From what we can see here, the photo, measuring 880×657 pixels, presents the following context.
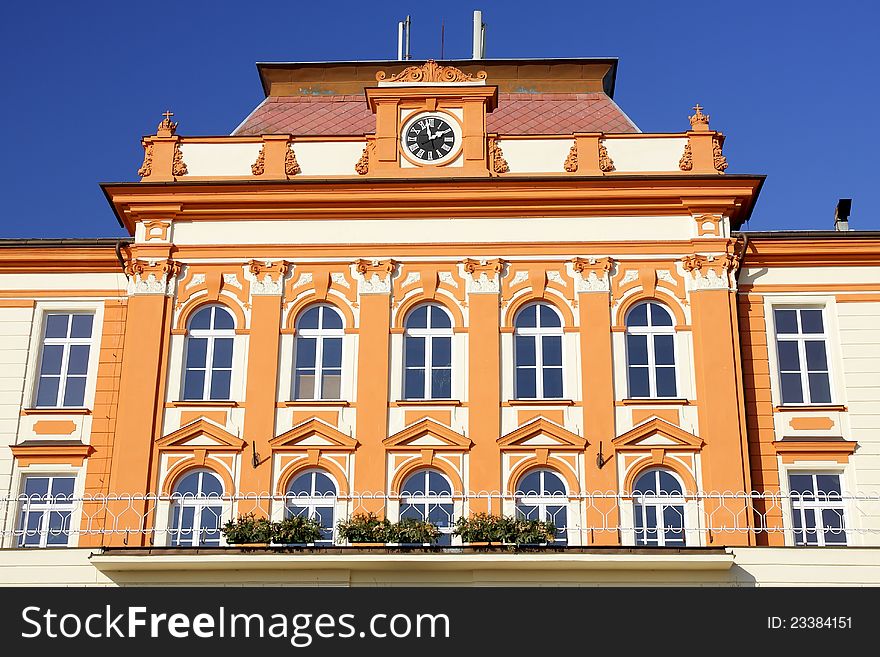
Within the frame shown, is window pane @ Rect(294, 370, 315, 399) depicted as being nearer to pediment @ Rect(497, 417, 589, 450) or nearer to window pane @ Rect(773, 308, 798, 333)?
pediment @ Rect(497, 417, 589, 450)

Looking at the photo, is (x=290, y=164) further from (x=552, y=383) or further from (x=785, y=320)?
(x=785, y=320)

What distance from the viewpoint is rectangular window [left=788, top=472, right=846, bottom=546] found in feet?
97.6

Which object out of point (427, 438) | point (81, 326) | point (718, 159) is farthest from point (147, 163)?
point (718, 159)

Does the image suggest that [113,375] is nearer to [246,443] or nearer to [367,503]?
[246,443]

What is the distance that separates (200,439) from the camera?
1187 inches

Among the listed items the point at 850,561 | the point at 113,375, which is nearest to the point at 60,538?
the point at 113,375

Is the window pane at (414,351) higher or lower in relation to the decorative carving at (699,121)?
lower

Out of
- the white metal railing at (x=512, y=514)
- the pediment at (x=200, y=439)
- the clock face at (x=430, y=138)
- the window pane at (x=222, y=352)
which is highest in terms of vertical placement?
the clock face at (x=430, y=138)

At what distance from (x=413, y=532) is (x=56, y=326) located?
10.6 metres

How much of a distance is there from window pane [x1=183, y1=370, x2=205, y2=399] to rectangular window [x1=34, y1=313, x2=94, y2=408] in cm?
253

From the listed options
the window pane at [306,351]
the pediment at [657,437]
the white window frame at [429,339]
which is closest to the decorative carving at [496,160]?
the white window frame at [429,339]

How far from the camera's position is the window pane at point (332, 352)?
31.0m

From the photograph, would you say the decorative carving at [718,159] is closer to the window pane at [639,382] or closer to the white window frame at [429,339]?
the window pane at [639,382]

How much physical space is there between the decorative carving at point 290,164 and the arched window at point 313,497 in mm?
6932
